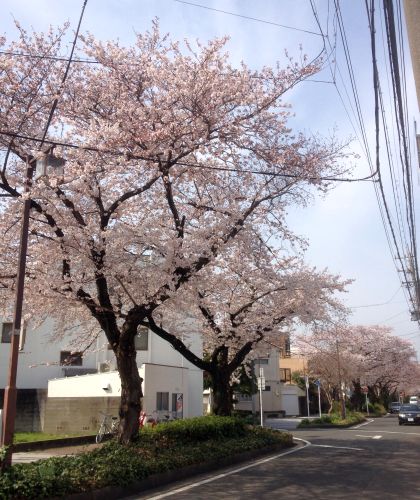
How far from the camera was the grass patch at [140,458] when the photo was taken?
7988 millimetres

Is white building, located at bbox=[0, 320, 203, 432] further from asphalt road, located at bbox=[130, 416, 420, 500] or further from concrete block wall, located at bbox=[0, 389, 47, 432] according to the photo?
asphalt road, located at bbox=[130, 416, 420, 500]

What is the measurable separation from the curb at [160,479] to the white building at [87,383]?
5445mm

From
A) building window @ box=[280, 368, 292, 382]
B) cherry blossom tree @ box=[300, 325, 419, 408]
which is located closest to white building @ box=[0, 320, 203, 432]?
cherry blossom tree @ box=[300, 325, 419, 408]

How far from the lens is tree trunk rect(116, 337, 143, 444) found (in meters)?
12.2

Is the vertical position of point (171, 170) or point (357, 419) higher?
point (171, 170)

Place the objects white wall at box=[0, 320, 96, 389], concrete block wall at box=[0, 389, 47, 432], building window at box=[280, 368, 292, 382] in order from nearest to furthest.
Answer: concrete block wall at box=[0, 389, 47, 432]
white wall at box=[0, 320, 96, 389]
building window at box=[280, 368, 292, 382]

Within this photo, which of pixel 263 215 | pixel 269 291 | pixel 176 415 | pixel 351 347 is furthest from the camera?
pixel 351 347

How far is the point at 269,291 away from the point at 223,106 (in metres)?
7.81

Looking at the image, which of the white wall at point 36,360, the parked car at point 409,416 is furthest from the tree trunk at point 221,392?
the parked car at point 409,416

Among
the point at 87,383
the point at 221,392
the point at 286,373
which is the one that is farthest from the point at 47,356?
the point at 286,373

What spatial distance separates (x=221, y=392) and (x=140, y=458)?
798 centimetres

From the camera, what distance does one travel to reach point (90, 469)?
942 centimetres

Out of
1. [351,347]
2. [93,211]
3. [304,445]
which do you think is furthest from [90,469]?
[351,347]

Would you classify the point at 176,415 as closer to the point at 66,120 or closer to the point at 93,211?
the point at 93,211
